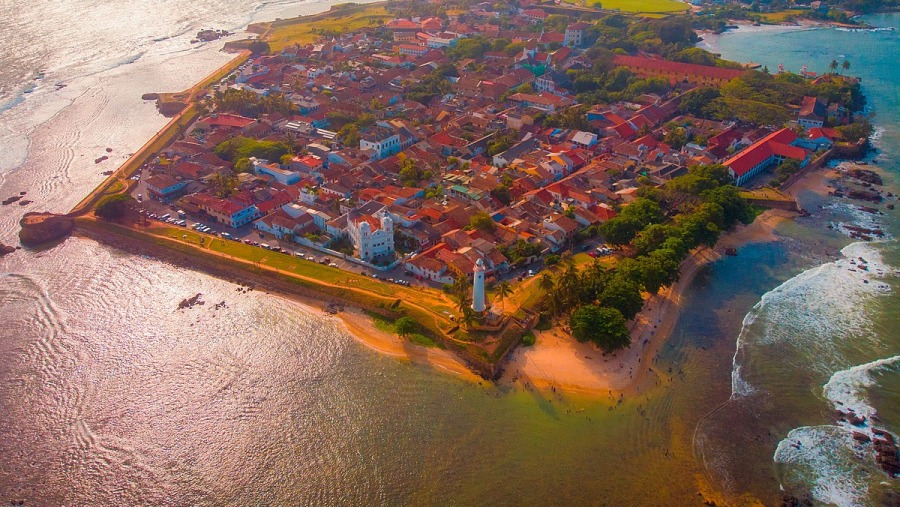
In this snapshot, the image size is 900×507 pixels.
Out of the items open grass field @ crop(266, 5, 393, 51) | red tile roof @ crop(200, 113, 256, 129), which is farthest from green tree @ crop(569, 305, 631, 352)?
open grass field @ crop(266, 5, 393, 51)

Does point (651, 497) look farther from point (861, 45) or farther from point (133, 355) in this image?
point (861, 45)

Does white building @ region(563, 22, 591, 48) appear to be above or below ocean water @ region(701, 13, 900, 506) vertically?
below

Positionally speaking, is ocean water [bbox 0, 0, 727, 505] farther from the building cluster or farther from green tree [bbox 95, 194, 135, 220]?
the building cluster

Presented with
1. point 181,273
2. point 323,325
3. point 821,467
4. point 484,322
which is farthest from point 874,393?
point 181,273

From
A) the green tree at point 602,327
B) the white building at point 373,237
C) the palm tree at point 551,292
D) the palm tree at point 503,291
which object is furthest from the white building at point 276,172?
the green tree at point 602,327

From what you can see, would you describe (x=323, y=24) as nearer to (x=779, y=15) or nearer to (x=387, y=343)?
(x=779, y=15)

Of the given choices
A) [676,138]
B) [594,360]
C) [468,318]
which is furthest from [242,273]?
[676,138]
